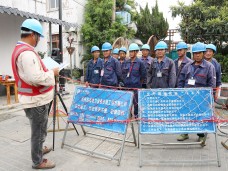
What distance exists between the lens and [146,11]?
21.6 m

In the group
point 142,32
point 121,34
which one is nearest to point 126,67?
point 121,34

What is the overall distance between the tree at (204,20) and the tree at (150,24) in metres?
6.44

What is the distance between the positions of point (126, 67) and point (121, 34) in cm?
1031

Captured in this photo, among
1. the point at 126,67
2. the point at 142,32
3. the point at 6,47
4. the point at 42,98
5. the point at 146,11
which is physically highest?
the point at 146,11

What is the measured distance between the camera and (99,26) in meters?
15.4

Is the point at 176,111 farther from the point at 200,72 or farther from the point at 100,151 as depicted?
the point at 100,151

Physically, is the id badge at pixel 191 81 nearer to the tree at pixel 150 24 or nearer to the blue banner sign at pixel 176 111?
the blue banner sign at pixel 176 111

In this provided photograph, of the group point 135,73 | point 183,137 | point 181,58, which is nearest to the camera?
point 183,137

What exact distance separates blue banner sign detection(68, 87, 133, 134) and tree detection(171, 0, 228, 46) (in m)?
11.5

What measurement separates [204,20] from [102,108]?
12.6m

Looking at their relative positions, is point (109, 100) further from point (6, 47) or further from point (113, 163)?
point (6, 47)

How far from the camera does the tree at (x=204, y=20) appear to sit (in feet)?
44.0

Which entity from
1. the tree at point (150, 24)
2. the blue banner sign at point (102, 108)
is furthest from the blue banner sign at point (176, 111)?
the tree at point (150, 24)

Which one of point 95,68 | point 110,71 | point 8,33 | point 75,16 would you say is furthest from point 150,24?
point 110,71
